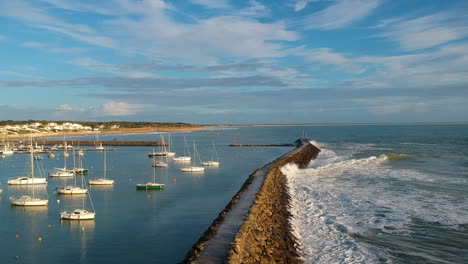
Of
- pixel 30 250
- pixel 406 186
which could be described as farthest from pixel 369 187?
pixel 30 250

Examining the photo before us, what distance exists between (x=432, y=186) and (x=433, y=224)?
12.5 meters

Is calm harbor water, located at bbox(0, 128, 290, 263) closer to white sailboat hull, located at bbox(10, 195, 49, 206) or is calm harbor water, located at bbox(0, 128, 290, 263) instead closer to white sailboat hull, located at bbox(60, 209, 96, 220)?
white sailboat hull, located at bbox(60, 209, 96, 220)

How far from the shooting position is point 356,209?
77.2ft

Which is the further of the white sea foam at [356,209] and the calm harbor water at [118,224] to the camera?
the calm harbor water at [118,224]

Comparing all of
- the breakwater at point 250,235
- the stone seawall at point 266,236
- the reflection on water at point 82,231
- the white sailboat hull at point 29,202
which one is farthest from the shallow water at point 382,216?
the white sailboat hull at point 29,202

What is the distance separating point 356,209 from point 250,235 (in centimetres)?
992

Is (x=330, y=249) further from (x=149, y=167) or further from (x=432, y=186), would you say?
(x=149, y=167)

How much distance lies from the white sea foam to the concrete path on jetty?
2863 mm

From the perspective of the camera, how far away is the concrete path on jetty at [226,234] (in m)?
13.6

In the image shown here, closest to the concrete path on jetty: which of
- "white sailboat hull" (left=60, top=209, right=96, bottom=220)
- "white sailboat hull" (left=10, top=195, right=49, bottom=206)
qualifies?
"white sailboat hull" (left=60, top=209, right=96, bottom=220)

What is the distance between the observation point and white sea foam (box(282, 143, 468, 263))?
16.5 metres

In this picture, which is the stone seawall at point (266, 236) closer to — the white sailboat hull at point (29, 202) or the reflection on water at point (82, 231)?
the reflection on water at point (82, 231)

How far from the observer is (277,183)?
106 feet

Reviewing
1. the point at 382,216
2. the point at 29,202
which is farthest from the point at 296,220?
the point at 29,202
